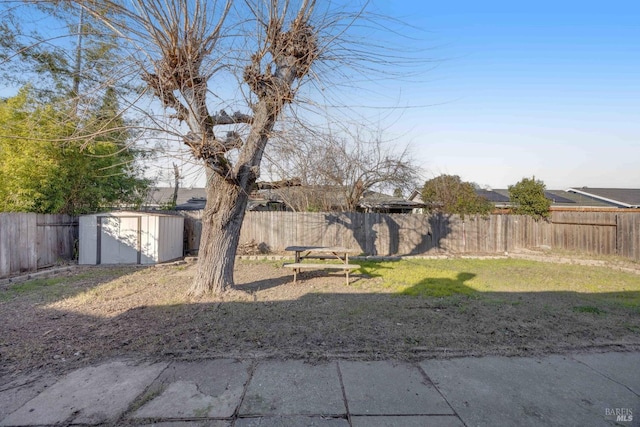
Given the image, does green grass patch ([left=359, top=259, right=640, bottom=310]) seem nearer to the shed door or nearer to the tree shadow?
the tree shadow

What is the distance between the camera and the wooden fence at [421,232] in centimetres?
1229

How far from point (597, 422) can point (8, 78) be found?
13221 mm

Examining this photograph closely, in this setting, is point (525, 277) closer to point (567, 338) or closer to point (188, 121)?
point (567, 338)

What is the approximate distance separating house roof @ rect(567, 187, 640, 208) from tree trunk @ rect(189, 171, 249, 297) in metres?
25.2

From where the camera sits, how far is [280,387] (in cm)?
278

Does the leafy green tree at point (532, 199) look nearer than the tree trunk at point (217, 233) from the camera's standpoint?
No

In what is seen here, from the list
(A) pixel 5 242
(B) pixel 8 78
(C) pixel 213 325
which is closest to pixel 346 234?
(C) pixel 213 325

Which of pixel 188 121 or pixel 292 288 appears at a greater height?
pixel 188 121

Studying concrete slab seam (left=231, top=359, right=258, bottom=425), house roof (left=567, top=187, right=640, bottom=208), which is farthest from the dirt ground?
house roof (left=567, top=187, right=640, bottom=208)

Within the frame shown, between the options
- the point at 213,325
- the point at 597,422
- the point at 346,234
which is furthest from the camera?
the point at 346,234

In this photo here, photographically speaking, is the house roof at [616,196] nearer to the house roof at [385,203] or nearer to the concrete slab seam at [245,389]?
the house roof at [385,203]

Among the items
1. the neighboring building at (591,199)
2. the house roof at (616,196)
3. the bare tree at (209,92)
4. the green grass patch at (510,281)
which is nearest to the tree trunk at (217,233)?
the bare tree at (209,92)

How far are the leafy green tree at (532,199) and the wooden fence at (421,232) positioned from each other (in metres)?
0.32

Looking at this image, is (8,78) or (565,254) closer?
(8,78)
